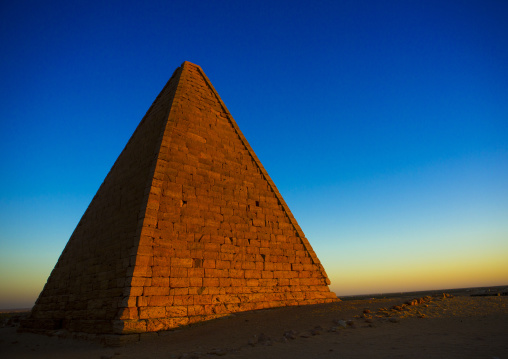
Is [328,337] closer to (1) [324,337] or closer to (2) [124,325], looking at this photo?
(1) [324,337]

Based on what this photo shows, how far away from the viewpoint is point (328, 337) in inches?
242

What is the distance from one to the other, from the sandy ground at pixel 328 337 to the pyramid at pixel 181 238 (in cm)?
50

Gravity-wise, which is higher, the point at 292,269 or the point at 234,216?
the point at 234,216

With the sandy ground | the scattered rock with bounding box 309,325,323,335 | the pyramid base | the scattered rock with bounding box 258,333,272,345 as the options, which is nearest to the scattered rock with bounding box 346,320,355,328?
the sandy ground

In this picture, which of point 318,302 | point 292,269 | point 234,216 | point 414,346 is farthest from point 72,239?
point 414,346

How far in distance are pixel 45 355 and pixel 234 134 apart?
23.7ft

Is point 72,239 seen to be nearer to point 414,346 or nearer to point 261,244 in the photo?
point 261,244

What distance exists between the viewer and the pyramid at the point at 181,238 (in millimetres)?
7137

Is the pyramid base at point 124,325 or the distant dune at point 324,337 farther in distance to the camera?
the pyramid base at point 124,325

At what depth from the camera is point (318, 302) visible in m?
9.95

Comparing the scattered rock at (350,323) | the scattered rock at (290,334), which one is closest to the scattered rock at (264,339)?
the scattered rock at (290,334)

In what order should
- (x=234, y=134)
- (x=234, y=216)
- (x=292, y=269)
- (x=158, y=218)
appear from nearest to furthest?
(x=158, y=218), (x=234, y=216), (x=292, y=269), (x=234, y=134)

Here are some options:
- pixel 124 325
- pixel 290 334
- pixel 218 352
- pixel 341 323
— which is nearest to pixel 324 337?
pixel 290 334

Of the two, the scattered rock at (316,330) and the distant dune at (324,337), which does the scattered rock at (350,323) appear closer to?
the distant dune at (324,337)
